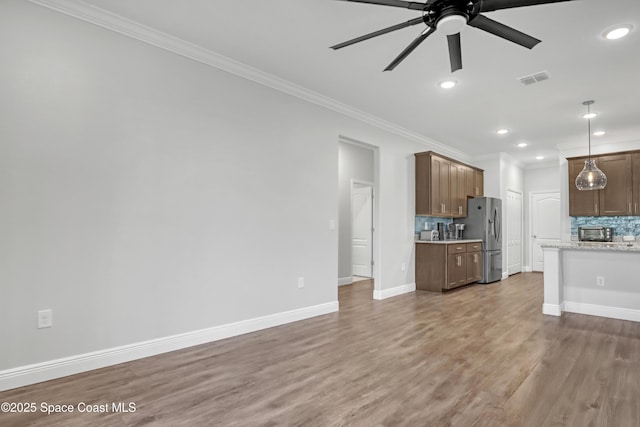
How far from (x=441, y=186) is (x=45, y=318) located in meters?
5.93

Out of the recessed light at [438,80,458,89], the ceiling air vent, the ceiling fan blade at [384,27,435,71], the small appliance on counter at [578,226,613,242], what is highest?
the recessed light at [438,80,458,89]

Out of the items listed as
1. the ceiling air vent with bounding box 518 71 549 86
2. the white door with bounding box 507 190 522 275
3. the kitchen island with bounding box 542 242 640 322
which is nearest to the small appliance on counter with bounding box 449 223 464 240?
the white door with bounding box 507 190 522 275

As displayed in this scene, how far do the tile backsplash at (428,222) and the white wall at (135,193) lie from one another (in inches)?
111

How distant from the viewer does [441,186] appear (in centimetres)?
654

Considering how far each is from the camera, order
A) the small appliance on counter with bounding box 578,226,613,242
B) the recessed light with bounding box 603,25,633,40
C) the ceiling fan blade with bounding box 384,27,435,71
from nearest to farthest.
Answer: the ceiling fan blade with bounding box 384,27,435,71 → the recessed light with bounding box 603,25,633,40 → the small appliance on counter with bounding box 578,226,613,242

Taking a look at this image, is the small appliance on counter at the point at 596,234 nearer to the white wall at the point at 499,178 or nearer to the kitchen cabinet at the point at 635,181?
the kitchen cabinet at the point at 635,181

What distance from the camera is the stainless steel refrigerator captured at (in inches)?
284

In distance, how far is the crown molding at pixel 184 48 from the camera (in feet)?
9.00

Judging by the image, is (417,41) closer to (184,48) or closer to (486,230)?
(184,48)

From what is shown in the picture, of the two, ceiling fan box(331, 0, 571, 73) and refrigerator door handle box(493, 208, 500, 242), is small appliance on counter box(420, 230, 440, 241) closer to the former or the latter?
refrigerator door handle box(493, 208, 500, 242)

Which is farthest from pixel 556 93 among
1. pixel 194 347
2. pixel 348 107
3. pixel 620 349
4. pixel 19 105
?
pixel 19 105

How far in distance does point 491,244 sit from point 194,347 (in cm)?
621

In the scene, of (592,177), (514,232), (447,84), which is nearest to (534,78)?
(447,84)

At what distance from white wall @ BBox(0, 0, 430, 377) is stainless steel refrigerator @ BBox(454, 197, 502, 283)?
14.1ft
